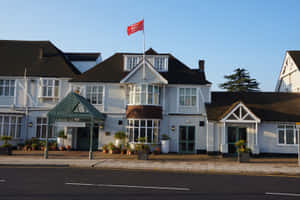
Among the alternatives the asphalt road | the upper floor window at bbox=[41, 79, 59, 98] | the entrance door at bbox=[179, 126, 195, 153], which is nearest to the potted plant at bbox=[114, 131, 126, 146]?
the entrance door at bbox=[179, 126, 195, 153]

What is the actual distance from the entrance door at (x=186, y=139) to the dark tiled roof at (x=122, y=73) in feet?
13.2

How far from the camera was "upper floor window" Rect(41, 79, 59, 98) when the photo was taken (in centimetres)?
2419

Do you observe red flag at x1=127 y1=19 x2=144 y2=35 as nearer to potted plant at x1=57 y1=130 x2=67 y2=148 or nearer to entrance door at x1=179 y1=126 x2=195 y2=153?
entrance door at x1=179 y1=126 x2=195 y2=153

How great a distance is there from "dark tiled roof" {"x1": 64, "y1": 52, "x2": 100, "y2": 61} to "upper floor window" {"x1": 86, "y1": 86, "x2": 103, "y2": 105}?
714 cm

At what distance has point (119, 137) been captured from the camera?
22031 millimetres

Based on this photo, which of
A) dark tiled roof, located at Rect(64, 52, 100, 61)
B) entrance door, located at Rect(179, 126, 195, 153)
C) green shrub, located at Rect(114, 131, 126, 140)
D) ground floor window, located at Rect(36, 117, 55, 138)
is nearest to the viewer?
green shrub, located at Rect(114, 131, 126, 140)

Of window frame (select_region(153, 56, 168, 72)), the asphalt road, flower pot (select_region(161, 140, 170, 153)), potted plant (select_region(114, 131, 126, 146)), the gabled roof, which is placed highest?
window frame (select_region(153, 56, 168, 72))

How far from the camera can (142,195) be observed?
798cm

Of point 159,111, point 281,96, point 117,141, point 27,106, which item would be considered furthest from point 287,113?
point 27,106

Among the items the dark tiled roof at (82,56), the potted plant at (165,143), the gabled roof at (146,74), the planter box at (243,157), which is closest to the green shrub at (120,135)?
the potted plant at (165,143)

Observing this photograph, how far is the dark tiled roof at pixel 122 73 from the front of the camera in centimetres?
2320

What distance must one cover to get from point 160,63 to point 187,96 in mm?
3969

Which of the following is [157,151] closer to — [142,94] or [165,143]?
[165,143]

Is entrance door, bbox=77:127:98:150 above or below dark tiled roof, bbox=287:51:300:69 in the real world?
below
